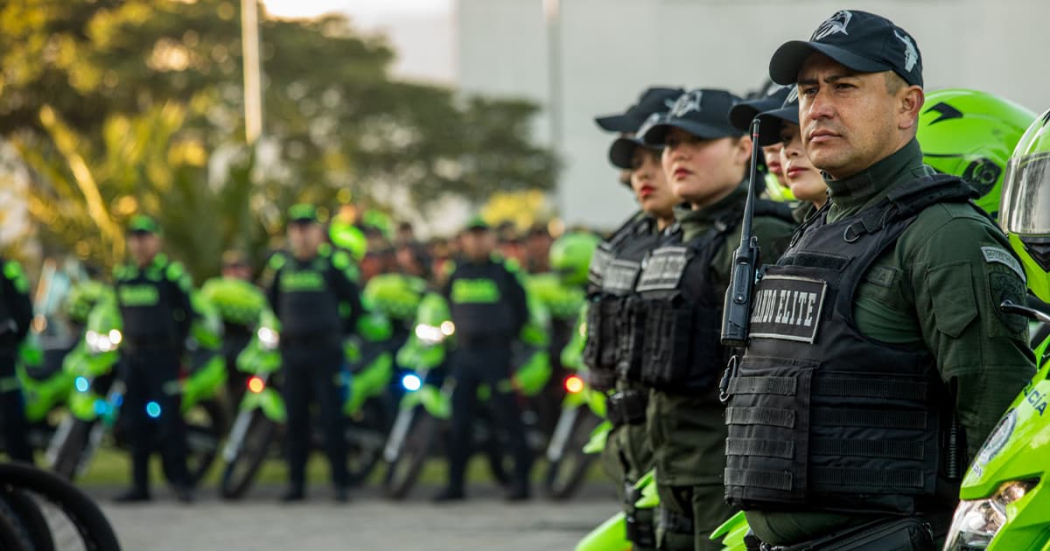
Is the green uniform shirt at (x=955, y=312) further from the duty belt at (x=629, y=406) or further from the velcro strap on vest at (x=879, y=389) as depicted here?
the duty belt at (x=629, y=406)

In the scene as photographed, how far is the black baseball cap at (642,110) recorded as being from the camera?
6133mm

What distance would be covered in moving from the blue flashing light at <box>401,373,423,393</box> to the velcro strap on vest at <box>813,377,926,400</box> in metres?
9.25

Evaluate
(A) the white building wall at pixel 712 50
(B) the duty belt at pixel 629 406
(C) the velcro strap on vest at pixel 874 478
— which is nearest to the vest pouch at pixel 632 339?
(B) the duty belt at pixel 629 406

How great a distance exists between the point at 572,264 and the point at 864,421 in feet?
30.3

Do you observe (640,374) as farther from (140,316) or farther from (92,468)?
(92,468)

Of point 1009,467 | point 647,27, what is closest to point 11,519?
point 1009,467

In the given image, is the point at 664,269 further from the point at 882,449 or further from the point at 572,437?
the point at 572,437

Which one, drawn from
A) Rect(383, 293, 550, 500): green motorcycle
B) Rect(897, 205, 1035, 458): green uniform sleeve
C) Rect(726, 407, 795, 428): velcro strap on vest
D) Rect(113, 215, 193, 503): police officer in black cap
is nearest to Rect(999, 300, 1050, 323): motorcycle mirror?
Rect(897, 205, 1035, 458): green uniform sleeve

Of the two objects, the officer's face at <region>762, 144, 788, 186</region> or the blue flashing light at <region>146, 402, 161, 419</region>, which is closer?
the officer's face at <region>762, 144, 788, 186</region>

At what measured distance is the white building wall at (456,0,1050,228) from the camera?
31234 mm

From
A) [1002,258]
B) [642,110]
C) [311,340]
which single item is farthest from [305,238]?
[1002,258]

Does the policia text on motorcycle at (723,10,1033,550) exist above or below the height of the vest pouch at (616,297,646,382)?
above

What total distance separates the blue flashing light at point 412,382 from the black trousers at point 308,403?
58 cm

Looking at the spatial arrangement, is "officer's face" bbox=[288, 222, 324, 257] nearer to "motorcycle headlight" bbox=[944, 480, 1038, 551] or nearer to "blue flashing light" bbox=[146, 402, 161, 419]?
"blue flashing light" bbox=[146, 402, 161, 419]
